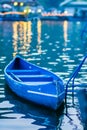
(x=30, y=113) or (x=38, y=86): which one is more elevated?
(x=38, y=86)

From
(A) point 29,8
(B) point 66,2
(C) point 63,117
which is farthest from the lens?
(B) point 66,2

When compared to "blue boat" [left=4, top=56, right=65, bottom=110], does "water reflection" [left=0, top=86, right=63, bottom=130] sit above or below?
below

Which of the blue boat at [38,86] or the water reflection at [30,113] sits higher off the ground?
the blue boat at [38,86]

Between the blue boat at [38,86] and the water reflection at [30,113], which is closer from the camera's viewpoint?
the water reflection at [30,113]

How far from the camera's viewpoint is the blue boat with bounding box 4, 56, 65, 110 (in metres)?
24.7

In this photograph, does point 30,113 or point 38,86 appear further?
point 38,86

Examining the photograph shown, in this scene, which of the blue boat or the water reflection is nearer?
the water reflection

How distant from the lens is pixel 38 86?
25.7 m

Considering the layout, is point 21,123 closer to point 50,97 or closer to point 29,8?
point 50,97

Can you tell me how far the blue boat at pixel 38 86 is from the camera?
24.7m

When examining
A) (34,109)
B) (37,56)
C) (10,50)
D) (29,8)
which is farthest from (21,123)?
(29,8)

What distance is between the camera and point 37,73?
30922mm

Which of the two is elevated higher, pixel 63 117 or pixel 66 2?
pixel 63 117

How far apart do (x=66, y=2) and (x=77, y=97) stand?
166m
